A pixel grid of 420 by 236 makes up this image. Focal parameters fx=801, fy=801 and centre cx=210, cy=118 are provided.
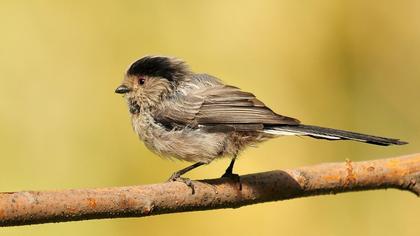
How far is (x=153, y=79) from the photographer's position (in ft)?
15.1

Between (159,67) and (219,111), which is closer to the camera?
(219,111)

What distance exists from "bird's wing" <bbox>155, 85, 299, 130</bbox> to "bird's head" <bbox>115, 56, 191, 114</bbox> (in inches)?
4.7

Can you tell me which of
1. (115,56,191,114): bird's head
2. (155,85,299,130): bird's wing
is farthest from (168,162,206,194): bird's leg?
(115,56,191,114): bird's head

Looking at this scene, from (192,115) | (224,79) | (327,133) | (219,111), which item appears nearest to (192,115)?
(192,115)

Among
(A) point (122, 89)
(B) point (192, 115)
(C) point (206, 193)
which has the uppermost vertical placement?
(A) point (122, 89)

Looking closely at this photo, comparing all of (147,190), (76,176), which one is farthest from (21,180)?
(147,190)

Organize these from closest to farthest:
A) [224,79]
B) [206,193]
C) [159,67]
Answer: [206,193]
[159,67]
[224,79]

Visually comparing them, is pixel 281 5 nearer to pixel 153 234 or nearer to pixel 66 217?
pixel 153 234

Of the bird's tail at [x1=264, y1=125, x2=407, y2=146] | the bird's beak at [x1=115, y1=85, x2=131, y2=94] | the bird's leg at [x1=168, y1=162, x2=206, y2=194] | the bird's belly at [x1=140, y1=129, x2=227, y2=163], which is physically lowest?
the bird's leg at [x1=168, y1=162, x2=206, y2=194]

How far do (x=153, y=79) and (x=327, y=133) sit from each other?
1186 millimetres

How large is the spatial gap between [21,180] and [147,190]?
49.1 inches

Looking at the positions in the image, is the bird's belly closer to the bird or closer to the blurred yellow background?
the bird

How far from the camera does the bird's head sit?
4539 mm

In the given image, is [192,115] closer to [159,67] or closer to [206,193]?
[159,67]
